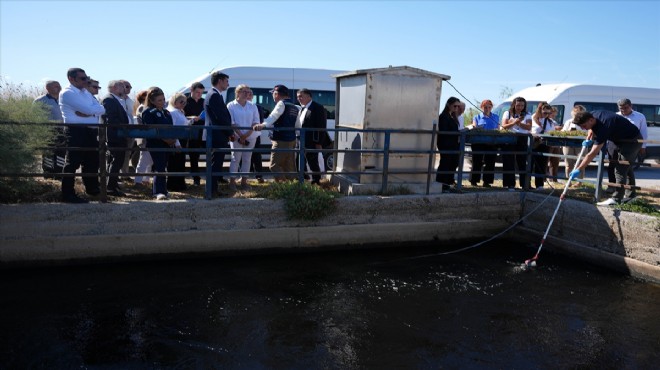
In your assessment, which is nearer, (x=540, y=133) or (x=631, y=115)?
(x=631, y=115)

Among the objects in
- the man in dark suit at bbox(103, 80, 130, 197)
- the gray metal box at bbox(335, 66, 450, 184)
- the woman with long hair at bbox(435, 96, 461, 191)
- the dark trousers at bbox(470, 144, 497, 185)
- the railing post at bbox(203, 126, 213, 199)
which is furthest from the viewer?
the dark trousers at bbox(470, 144, 497, 185)

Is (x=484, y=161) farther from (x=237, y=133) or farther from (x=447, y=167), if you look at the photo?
(x=237, y=133)

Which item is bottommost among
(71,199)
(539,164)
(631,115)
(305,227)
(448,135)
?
(305,227)

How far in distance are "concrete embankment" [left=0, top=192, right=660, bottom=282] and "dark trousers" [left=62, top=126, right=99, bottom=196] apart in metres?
0.42

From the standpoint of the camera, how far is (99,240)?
6711 millimetres

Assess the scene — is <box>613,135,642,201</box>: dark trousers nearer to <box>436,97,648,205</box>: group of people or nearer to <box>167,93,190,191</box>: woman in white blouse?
<box>436,97,648,205</box>: group of people

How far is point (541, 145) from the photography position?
9.66 metres

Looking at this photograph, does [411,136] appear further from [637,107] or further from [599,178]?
[637,107]

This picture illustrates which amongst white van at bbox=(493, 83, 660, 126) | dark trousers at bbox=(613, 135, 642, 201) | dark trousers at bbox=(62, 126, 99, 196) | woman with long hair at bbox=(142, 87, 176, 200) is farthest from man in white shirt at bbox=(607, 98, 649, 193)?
dark trousers at bbox=(62, 126, 99, 196)

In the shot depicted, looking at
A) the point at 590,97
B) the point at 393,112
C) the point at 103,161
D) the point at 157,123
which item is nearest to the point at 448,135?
the point at 393,112

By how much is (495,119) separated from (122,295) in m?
7.68

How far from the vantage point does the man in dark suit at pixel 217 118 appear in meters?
7.78

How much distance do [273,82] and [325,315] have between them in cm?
828

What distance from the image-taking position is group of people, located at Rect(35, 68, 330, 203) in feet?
23.4
